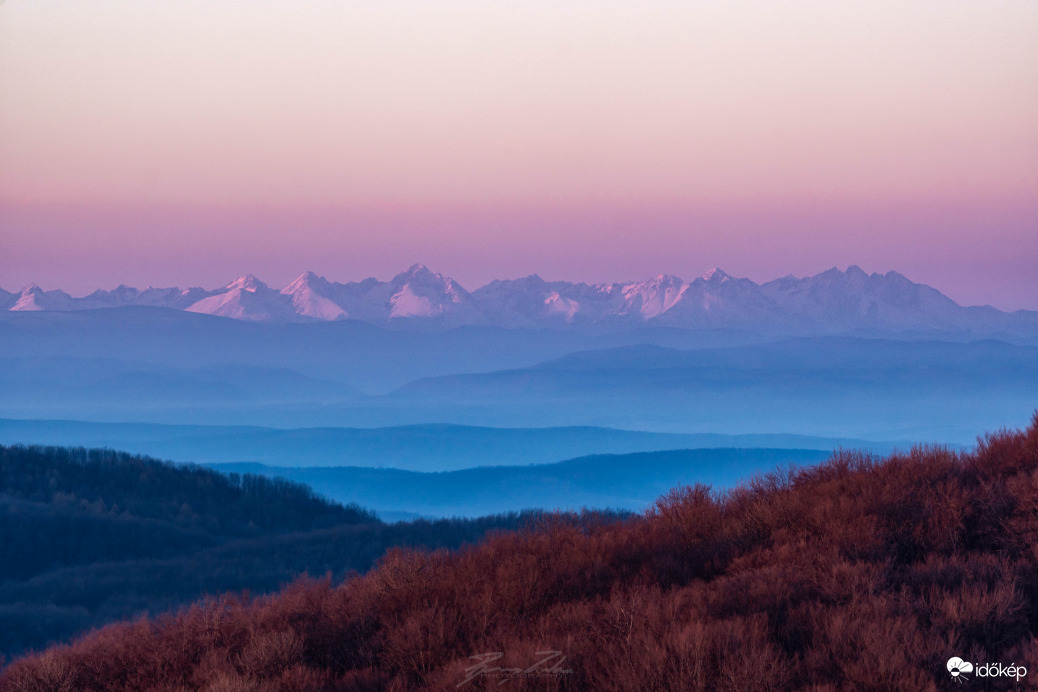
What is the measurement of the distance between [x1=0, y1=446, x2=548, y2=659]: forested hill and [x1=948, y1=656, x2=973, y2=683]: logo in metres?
119

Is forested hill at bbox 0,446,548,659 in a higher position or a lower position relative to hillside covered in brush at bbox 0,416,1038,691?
lower

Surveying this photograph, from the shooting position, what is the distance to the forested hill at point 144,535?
5305 inches

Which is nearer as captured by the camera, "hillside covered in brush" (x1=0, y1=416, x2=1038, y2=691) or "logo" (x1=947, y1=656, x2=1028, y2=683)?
"logo" (x1=947, y1=656, x2=1028, y2=683)

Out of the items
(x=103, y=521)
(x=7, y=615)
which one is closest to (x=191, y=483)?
(x=103, y=521)

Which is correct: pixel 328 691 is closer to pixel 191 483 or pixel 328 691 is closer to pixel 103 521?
pixel 103 521

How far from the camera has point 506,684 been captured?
312 inches

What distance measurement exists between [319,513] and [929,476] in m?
182

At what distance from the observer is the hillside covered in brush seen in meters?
7.73

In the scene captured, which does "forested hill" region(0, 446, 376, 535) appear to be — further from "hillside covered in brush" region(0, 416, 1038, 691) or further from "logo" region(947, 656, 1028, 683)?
"logo" region(947, 656, 1028, 683)

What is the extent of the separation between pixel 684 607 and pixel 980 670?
2706mm
